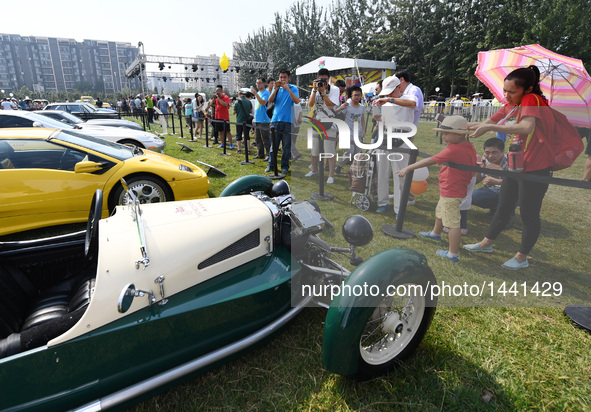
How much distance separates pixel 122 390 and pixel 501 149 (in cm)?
249

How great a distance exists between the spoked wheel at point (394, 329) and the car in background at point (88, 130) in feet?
23.9

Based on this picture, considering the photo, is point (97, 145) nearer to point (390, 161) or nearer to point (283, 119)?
point (283, 119)

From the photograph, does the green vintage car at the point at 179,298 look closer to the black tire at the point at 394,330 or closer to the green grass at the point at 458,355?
the black tire at the point at 394,330

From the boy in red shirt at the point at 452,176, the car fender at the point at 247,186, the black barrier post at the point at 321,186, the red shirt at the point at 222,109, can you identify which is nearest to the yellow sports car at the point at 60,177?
the car fender at the point at 247,186

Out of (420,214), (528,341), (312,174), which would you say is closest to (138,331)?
(312,174)

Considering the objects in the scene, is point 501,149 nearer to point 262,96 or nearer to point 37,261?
point 37,261

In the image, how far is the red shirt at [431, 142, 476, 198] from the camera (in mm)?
1752

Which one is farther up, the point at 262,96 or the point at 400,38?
the point at 400,38

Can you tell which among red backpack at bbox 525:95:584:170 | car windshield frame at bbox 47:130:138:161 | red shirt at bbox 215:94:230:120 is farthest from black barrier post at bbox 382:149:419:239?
red shirt at bbox 215:94:230:120

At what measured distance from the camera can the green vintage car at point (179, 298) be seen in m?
1.64

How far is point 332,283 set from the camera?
2477 mm

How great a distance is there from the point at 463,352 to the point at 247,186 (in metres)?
2.56

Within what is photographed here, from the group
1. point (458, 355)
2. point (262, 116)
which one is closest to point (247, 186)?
point (458, 355)

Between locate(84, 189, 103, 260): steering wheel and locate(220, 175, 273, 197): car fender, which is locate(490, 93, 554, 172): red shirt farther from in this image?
locate(84, 189, 103, 260): steering wheel
